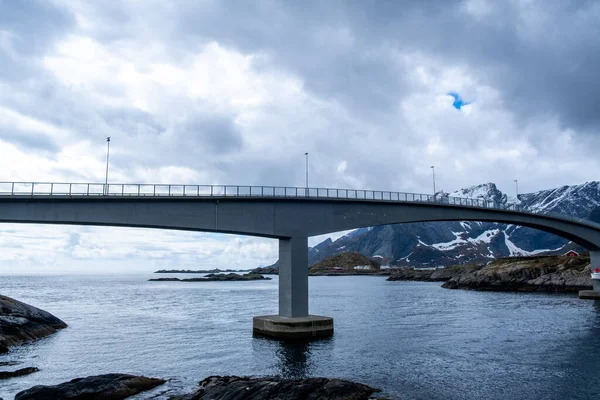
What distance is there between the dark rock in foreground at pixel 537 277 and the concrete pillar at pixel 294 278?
7737 cm

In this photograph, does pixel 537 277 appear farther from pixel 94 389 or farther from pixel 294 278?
pixel 94 389

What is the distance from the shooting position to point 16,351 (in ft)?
113

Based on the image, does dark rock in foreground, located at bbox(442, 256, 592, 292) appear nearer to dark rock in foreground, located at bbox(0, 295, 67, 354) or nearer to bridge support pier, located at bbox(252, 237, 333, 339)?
bridge support pier, located at bbox(252, 237, 333, 339)

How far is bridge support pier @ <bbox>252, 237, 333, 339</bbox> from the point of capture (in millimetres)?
37562

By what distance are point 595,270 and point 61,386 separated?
78458 mm

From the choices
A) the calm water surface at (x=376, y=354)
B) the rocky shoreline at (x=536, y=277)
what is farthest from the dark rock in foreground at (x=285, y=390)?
the rocky shoreline at (x=536, y=277)

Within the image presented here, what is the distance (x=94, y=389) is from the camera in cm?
2169

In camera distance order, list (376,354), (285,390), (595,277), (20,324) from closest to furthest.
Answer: (285,390)
(376,354)
(20,324)
(595,277)

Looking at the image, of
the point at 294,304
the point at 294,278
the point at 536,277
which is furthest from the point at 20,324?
the point at 536,277

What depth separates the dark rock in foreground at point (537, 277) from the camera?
9573 cm

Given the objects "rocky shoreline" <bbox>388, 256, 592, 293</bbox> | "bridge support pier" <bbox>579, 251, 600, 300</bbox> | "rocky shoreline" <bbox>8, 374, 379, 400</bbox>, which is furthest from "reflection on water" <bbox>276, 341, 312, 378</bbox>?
"rocky shoreline" <bbox>388, 256, 592, 293</bbox>

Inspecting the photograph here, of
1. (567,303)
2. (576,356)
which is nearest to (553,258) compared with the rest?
(567,303)

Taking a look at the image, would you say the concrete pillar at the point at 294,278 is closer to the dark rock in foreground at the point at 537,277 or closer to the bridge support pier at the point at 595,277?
the bridge support pier at the point at 595,277

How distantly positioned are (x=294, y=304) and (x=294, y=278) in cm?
224
